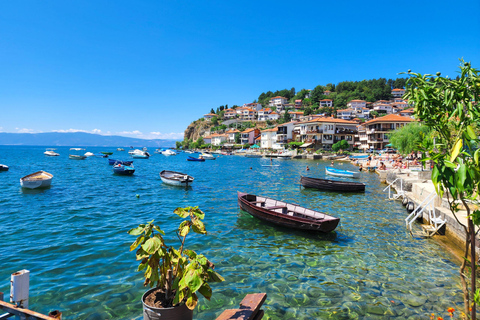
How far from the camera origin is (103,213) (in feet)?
60.4

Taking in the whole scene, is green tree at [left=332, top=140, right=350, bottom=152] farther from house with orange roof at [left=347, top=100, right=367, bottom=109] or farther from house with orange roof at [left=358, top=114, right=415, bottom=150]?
house with orange roof at [left=347, top=100, right=367, bottom=109]

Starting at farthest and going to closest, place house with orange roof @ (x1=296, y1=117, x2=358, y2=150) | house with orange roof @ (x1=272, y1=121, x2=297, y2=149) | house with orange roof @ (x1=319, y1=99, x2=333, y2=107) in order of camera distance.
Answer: house with orange roof @ (x1=319, y1=99, x2=333, y2=107) < house with orange roof @ (x1=272, y1=121, x2=297, y2=149) < house with orange roof @ (x1=296, y1=117, x2=358, y2=150)

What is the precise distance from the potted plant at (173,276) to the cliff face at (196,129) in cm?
17739

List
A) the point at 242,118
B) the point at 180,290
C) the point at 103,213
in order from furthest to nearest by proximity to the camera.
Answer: the point at 242,118, the point at 103,213, the point at 180,290

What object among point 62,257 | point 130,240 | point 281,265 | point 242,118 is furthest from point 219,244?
point 242,118

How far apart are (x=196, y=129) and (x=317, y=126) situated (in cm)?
11487

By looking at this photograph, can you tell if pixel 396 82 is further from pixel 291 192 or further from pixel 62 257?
pixel 62 257

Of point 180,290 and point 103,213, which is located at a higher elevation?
point 180,290

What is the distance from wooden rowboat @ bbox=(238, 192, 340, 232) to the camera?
44.1ft

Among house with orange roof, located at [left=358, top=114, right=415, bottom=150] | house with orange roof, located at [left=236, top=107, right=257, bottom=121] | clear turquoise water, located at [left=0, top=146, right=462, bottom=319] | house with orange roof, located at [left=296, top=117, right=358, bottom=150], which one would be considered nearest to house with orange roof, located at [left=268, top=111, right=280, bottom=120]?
house with orange roof, located at [left=236, top=107, right=257, bottom=121]

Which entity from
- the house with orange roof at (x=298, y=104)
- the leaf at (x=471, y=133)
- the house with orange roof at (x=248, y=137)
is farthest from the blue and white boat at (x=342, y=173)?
the house with orange roof at (x=298, y=104)

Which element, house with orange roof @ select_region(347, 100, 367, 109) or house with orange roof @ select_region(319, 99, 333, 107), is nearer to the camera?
house with orange roof @ select_region(347, 100, 367, 109)

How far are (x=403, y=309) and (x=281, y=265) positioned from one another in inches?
163

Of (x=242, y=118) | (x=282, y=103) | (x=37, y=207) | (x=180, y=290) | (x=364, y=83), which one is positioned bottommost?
(x=37, y=207)
